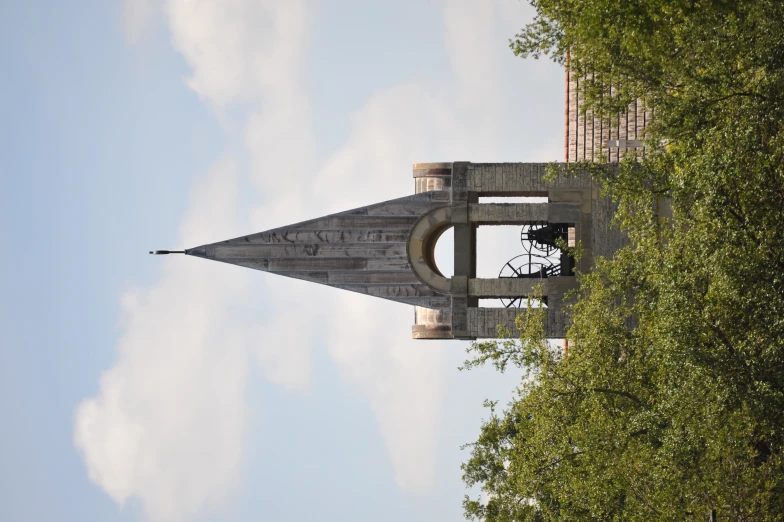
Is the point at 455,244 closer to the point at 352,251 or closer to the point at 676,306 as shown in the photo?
the point at 352,251

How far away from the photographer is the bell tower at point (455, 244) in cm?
2975

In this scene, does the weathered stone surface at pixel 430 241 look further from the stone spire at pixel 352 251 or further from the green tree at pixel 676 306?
the green tree at pixel 676 306

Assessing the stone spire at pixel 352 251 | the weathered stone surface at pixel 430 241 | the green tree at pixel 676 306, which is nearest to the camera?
the green tree at pixel 676 306

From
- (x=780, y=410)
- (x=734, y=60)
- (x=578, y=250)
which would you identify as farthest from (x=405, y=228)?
(x=780, y=410)

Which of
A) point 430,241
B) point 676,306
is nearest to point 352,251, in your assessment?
point 430,241

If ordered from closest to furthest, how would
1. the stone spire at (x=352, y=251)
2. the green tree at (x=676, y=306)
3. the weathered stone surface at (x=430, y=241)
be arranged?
the green tree at (x=676, y=306)
the weathered stone surface at (x=430, y=241)
the stone spire at (x=352, y=251)

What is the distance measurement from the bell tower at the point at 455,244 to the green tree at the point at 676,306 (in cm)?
124

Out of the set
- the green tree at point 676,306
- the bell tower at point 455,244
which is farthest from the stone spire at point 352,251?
the green tree at point 676,306

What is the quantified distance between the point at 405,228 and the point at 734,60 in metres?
10.4

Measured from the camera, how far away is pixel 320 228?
30609mm

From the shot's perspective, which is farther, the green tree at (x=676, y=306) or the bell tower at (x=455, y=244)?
the bell tower at (x=455, y=244)

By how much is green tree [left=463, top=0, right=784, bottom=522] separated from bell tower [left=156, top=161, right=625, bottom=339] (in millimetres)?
1245

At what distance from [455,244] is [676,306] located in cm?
929

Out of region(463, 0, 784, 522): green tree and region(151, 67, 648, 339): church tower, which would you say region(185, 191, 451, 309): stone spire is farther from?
region(463, 0, 784, 522): green tree
